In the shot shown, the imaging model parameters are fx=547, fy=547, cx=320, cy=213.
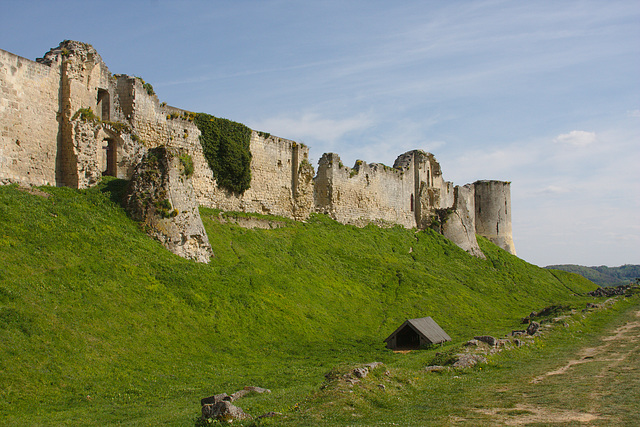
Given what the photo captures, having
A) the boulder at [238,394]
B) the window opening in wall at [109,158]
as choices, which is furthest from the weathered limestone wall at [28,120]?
the boulder at [238,394]

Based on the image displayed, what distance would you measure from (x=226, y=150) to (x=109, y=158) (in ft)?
20.6

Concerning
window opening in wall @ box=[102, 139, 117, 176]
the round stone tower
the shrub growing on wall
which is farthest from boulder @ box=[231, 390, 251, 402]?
the round stone tower

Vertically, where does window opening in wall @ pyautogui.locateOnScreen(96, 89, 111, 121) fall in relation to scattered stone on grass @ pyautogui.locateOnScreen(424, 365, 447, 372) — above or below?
above

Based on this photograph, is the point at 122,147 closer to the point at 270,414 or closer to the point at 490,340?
the point at 270,414

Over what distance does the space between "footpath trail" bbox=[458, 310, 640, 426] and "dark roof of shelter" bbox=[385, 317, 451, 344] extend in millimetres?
5228

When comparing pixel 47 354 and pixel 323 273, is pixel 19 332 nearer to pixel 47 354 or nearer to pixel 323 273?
pixel 47 354

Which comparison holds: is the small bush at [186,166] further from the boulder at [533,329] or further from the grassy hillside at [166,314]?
the boulder at [533,329]

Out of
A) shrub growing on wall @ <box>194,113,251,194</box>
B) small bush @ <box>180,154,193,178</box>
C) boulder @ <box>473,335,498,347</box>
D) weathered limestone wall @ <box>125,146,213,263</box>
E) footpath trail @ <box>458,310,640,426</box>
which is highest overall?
shrub growing on wall @ <box>194,113,251,194</box>

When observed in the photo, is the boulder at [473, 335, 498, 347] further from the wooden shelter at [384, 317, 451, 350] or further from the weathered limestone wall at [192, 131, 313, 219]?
the weathered limestone wall at [192, 131, 313, 219]

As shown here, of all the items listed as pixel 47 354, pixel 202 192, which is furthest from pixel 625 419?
pixel 202 192

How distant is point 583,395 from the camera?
11.6 meters

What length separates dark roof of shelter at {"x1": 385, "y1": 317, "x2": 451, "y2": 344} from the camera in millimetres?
21577

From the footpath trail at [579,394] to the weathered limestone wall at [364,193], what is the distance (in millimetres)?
20628

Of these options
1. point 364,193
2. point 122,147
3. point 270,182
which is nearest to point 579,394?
point 122,147
